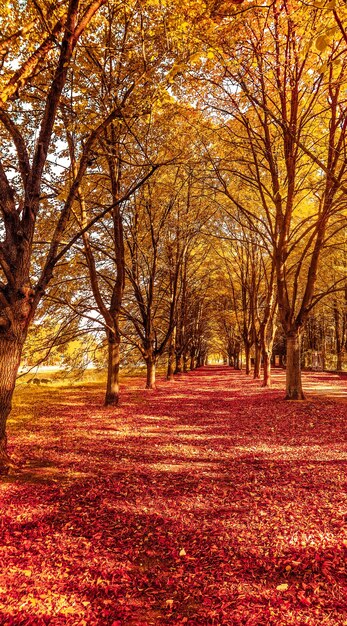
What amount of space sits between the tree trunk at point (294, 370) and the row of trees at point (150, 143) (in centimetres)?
5

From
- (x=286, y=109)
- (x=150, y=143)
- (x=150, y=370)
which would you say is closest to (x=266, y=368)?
(x=150, y=370)

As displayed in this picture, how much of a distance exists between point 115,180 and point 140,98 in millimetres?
5540

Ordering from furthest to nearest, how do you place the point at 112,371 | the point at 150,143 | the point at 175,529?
1. the point at 112,371
2. the point at 150,143
3. the point at 175,529

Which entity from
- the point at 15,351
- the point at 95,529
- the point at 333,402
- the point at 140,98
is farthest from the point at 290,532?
the point at 333,402

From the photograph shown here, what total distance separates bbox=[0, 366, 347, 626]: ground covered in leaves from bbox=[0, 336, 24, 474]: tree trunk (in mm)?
487

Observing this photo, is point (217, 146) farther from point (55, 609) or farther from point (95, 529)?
point (55, 609)

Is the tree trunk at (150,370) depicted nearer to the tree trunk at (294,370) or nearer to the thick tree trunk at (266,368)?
the thick tree trunk at (266,368)

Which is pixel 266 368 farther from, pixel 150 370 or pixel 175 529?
pixel 175 529

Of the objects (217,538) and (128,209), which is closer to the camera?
(217,538)

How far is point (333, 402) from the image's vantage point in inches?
514

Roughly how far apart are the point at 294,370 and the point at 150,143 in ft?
31.6

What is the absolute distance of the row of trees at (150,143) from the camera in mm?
5848

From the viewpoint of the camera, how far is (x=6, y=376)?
5633 mm

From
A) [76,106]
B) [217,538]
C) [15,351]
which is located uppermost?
[76,106]
